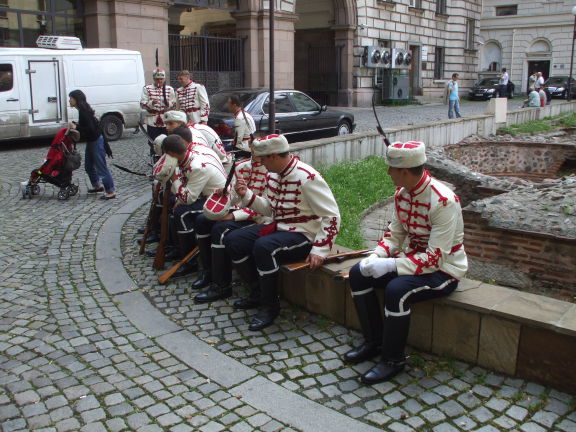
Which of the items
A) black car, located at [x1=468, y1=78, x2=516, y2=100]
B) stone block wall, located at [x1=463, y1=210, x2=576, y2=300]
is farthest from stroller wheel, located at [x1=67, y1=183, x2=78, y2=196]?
black car, located at [x1=468, y1=78, x2=516, y2=100]

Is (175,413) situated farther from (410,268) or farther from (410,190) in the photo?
(410,190)

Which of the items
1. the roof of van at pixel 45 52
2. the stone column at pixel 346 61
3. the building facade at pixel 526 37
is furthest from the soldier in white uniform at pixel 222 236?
the building facade at pixel 526 37

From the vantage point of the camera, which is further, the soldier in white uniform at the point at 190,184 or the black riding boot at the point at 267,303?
the soldier in white uniform at the point at 190,184

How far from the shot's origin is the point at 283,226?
5078mm

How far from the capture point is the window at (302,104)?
14.5 m

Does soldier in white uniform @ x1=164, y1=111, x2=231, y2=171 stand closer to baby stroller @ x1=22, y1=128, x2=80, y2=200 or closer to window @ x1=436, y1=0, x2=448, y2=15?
baby stroller @ x1=22, y1=128, x2=80, y2=200

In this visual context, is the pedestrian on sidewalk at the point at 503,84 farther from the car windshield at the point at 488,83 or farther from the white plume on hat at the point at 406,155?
the white plume on hat at the point at 406,155

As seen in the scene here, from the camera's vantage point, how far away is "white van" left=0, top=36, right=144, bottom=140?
47.0 feet

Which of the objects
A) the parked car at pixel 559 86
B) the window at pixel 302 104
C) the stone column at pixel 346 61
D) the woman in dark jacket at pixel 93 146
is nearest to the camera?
the woman in dark jacket at pixel 93 146

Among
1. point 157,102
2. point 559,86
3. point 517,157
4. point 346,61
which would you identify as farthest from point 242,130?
point 559,86

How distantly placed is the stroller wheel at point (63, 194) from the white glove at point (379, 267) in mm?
6683

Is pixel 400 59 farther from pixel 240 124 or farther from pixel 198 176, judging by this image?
pixel 198 176

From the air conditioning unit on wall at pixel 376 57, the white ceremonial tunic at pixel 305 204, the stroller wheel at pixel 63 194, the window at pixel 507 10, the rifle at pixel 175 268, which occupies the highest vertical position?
the window at pixel 507 10

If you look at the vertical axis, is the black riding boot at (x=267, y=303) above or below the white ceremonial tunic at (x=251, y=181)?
below
